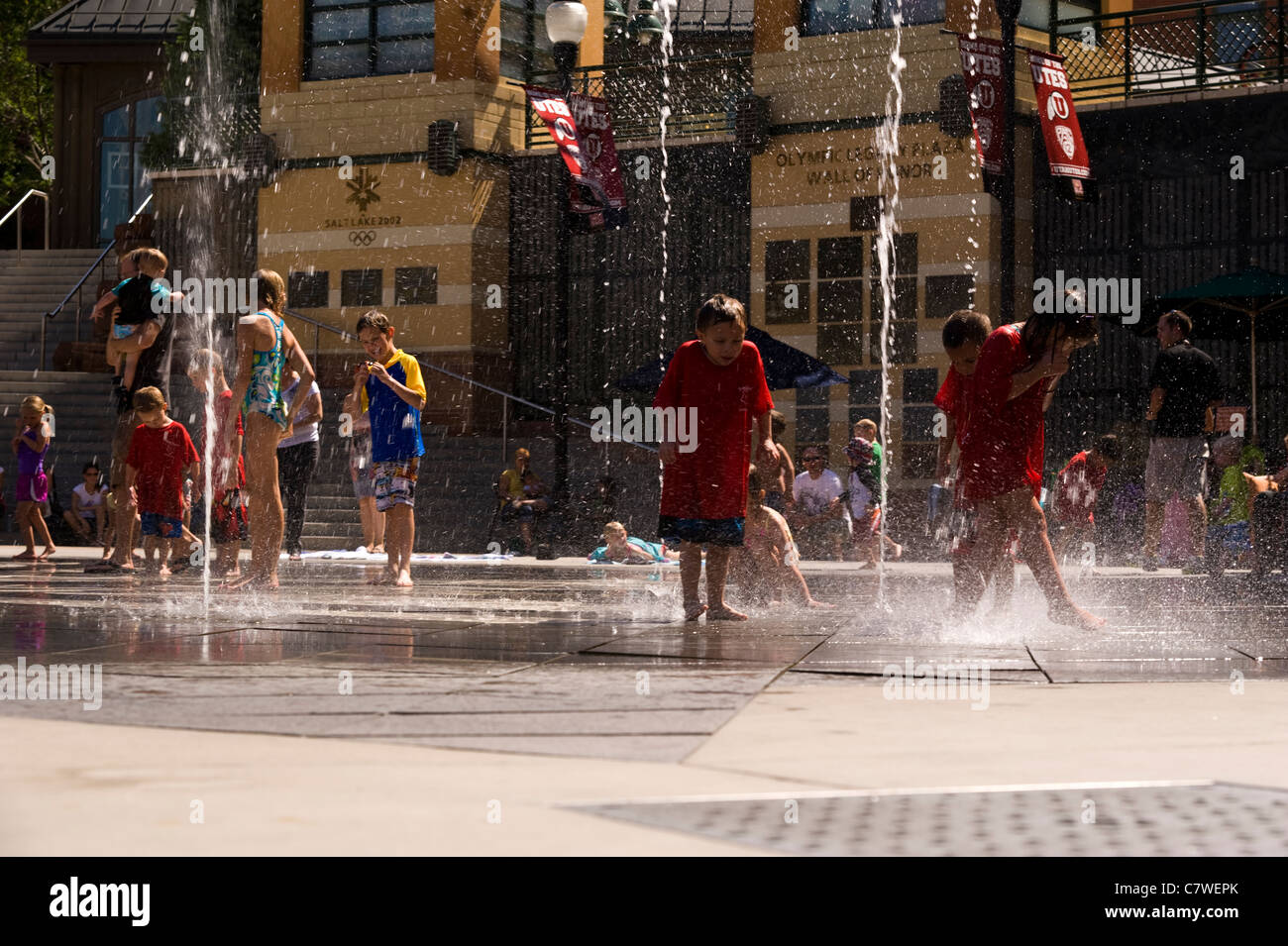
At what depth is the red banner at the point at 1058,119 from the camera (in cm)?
2125

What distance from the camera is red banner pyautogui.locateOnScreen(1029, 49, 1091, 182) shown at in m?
21.2

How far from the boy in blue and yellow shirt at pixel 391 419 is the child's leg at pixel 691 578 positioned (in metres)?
3.11

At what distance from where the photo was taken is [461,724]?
4.47 m

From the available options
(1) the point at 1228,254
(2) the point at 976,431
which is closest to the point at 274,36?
(1) the point at 1228,254

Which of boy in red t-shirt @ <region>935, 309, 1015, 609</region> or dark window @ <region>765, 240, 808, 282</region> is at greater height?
dark window @ <region>765, 240, 808, 282</region>

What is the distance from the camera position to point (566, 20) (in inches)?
724

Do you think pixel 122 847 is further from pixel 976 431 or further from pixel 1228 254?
pixel 1228 254

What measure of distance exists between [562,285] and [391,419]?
8.35 meters

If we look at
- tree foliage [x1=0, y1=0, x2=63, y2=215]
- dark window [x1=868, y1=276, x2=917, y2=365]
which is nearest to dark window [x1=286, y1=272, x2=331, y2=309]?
dark window [x1=868, y1=276, x2=917, y2=365]

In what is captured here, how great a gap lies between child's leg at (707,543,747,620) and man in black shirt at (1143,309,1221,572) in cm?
589

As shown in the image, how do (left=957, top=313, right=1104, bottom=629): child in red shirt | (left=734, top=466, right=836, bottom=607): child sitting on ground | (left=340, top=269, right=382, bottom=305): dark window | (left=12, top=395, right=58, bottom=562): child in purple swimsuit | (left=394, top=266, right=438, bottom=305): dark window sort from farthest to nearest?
(left=340, top=269, right=382, bottom=305): dark window → (left=394, top=266, right=438, bottom=305): dark window → (left=12, top=395, right=58, bottom=562): child in purple swimsuit → (left=734, top=466, right=836, bottom=607): child sitting on ground → (left=957, top=313, right=1104, bottom=629): child in red shirt

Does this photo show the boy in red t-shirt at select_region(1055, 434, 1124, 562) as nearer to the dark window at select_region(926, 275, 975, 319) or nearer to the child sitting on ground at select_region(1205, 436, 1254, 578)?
the child sitting on ground at select_region(1205, 436, 1254, 578)

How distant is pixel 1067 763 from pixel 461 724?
4.93ft

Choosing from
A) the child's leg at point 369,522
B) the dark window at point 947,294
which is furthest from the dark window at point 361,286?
the child's leg at point 369,522
